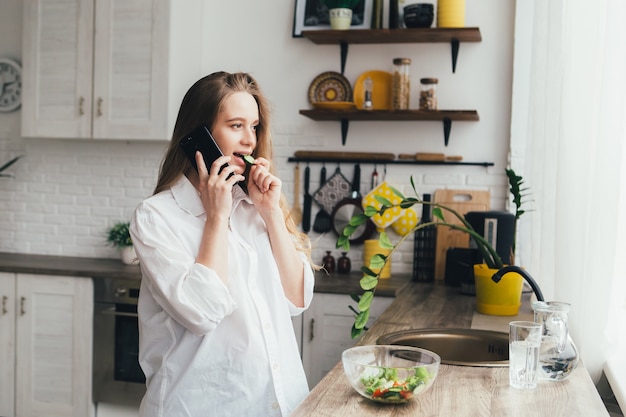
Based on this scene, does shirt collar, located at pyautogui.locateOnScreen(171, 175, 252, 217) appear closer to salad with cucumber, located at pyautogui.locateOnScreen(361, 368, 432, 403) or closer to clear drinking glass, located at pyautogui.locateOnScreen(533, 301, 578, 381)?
salad with cucumber, located at pyautogui.locateOnScreen(361, 368, 432, 403)

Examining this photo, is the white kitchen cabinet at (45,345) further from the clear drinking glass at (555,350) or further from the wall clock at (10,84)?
the clear drinking glass at (555,350)

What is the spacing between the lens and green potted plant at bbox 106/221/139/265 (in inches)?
165

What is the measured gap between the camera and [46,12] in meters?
4.17

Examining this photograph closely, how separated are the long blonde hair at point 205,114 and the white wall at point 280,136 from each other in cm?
179

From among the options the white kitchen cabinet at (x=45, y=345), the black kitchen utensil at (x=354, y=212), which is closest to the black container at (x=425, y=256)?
the black kitchen utensil at (x=354, y=212)

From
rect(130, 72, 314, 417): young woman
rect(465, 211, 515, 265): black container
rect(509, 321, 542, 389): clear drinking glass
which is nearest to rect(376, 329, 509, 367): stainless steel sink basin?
rect(130, 72, 314, 417): young woman

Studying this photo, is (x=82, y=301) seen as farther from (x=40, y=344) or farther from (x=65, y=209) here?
(x=65, y=209)

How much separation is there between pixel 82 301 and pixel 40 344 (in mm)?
377

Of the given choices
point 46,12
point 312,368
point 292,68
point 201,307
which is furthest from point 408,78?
point 201,307

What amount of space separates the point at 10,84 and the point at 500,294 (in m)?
3.37

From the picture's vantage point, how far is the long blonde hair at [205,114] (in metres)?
2.03

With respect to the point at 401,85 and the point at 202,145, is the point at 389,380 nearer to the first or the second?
the point at 202,145

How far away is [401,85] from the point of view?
12.7 feet

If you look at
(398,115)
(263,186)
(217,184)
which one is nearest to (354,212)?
(398,115)
